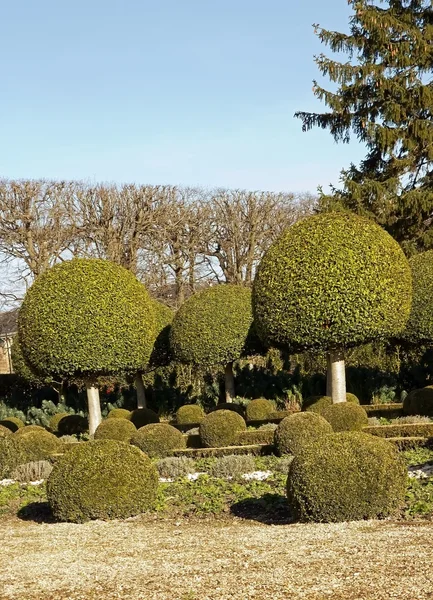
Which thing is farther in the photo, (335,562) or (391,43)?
(391,43)

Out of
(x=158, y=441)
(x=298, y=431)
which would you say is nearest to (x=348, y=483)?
(x=298, y=431)

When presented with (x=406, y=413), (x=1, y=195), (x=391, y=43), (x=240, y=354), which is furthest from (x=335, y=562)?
(x=1, y=195)

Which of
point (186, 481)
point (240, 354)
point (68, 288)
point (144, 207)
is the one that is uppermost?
point (144, 207)

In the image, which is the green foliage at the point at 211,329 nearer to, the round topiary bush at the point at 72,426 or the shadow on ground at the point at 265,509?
the round topiary bush at the point at 72,426

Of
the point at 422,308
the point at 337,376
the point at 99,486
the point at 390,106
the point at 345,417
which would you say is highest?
the point at 390,106

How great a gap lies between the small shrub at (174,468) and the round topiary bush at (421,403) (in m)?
4.62

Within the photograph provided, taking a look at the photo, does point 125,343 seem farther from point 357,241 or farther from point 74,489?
point 74,489

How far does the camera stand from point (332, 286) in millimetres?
13016

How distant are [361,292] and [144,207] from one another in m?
18.7

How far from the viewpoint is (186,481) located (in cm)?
1050

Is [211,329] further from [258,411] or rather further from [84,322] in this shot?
[84,322]

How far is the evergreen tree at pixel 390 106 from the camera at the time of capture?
21.8 meters

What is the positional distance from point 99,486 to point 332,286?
5961 millimetres

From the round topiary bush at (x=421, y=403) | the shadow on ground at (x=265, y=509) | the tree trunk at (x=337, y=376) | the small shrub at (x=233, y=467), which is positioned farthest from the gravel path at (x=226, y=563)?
the round topiary bush at (x=421, y=403)
